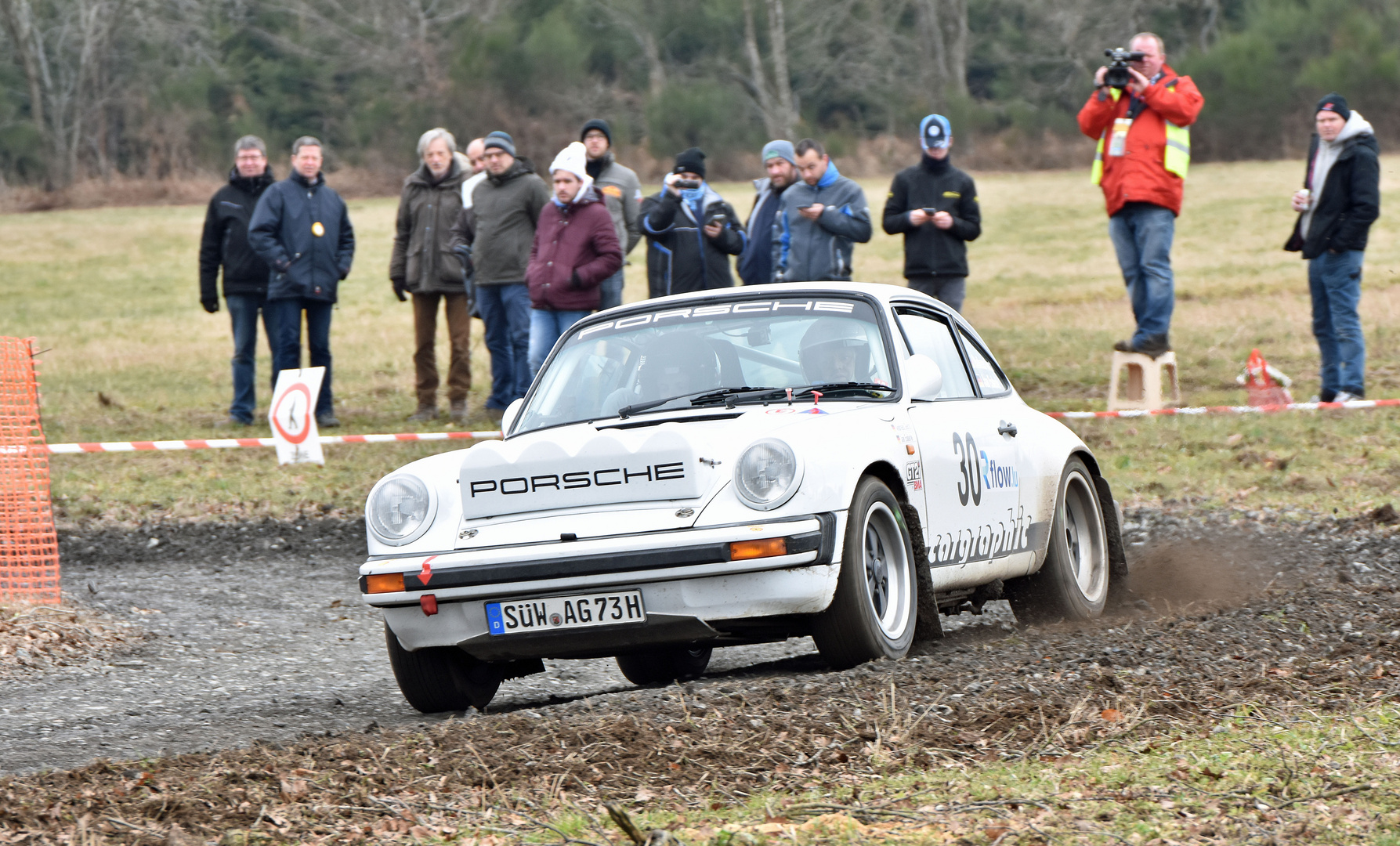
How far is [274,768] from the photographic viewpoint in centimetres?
493

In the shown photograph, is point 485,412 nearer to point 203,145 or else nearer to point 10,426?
point 10,426

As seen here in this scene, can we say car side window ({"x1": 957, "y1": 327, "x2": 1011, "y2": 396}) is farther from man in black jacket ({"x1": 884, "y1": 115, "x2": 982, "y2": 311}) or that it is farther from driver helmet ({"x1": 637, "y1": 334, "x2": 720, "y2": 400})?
man in black jacket ({"x1": 884, "y1": 115, "x2": 982, "y2": 311})

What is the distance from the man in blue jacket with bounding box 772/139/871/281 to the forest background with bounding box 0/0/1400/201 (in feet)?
136

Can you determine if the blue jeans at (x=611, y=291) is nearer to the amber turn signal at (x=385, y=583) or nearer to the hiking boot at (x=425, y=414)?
the hiking boot at (x=425, y=414)

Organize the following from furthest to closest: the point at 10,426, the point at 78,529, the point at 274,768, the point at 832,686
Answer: the point at 78,529, the point at 10,426, the point at 832,686, the point at 274,768

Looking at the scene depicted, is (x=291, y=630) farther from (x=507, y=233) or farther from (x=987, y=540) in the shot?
(x=507, y=233)

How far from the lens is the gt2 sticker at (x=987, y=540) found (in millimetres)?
6910

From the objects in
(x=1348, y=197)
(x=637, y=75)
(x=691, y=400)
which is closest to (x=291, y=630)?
(x=691, y=400)

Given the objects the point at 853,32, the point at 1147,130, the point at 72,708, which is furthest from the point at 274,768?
the point at 853,32

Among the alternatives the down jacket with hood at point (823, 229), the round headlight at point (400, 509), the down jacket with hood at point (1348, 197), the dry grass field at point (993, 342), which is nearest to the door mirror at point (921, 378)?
the round headlight at point (400, 509)

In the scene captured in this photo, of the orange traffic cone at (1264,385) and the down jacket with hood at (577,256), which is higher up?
the down jacket with hood at (577,256)

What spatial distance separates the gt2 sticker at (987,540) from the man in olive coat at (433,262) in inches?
336

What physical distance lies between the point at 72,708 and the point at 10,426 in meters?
3.29

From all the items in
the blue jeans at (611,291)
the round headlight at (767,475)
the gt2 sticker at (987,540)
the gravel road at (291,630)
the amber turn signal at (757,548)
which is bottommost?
the gravel road at (291,630)
